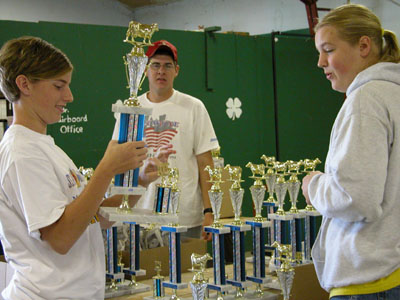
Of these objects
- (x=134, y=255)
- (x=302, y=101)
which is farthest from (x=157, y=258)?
(x=302, y=101)

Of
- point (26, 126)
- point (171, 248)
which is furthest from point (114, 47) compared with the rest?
point (26, 126)

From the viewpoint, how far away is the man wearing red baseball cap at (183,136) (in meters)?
2.75

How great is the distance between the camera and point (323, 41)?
1.52 meters

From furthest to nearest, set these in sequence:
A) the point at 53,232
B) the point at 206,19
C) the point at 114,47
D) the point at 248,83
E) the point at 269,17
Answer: the point at 206,19 → the point at 269,17 → the point at 248,83 → the point at 114,47 → the point at 53,232

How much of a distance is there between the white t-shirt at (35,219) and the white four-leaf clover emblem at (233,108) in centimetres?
388

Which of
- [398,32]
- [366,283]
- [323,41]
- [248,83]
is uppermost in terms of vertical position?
[398,32]

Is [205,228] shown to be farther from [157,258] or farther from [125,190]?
[125,190]

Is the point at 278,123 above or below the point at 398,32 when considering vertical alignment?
below

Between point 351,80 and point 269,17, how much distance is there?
546cm

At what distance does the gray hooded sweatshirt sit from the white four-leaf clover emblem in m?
3.83

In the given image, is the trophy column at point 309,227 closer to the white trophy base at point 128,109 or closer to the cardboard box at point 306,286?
the cardboard box at point 306,286

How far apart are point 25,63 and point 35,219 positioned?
16.0 inches

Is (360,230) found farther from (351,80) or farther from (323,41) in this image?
(323,41)

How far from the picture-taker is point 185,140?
2777 mm
